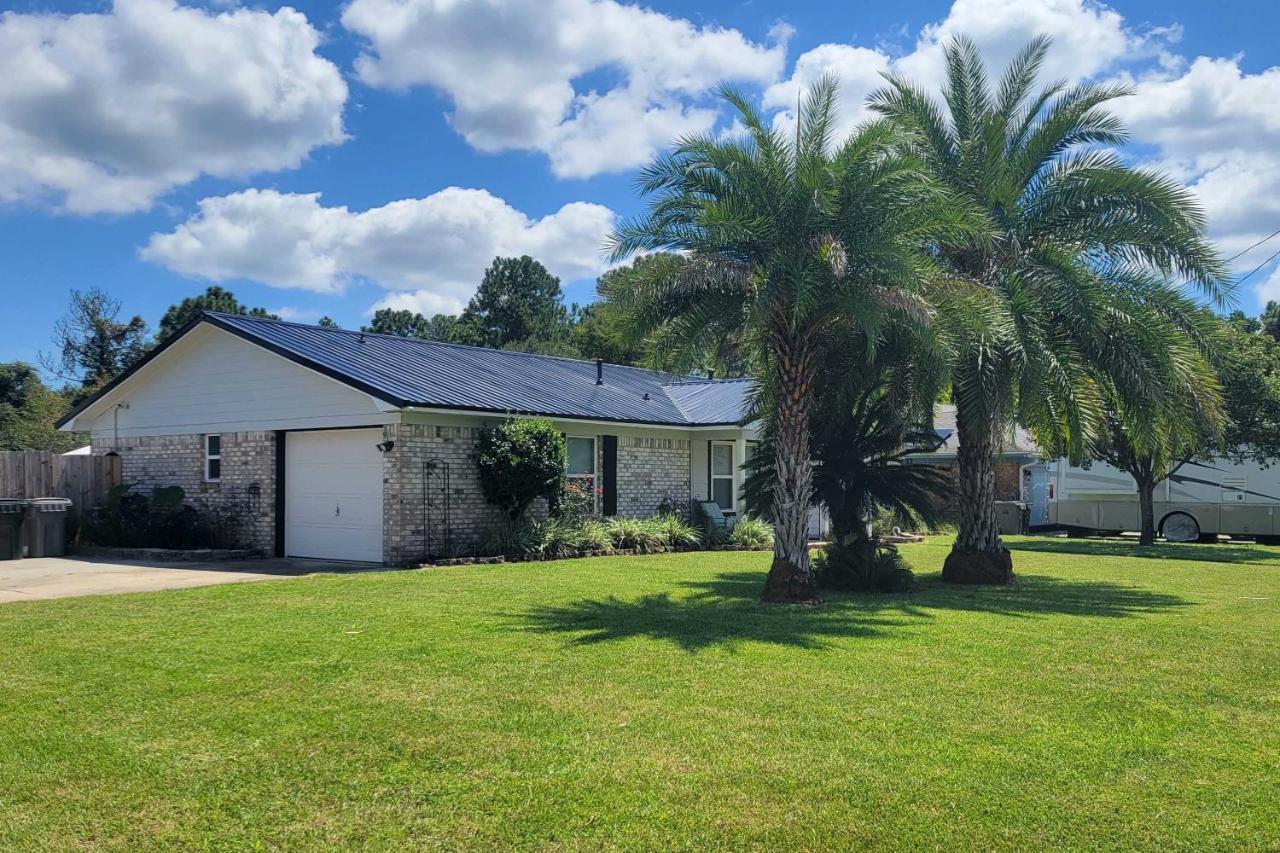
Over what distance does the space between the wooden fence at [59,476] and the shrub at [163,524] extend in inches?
49.2

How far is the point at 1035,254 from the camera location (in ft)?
47.5

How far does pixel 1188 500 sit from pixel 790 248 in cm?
1990

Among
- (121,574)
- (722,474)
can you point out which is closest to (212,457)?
(121,574)

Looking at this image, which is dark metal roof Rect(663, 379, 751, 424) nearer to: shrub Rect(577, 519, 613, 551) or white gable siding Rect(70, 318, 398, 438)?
shrub Rect(577, 519, 613, 551)

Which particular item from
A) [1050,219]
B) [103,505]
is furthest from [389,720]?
[103,505]

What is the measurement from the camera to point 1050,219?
1451 centimetres

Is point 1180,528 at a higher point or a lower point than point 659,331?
lower

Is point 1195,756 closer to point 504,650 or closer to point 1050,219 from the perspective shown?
point 504,650

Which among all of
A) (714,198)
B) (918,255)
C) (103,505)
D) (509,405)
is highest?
(714,198)

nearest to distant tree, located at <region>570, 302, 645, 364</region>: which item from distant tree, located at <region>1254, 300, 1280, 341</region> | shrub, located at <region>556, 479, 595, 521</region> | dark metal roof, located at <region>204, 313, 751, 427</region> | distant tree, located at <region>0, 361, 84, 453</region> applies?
dark metal roof, located at <region>204, 313, 751, 427</region>

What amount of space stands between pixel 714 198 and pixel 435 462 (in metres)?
7.80

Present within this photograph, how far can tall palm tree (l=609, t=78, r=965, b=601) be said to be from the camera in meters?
11.0

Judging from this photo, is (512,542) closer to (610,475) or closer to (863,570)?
(610,475)

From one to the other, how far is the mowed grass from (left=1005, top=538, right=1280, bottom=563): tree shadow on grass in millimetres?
10242
